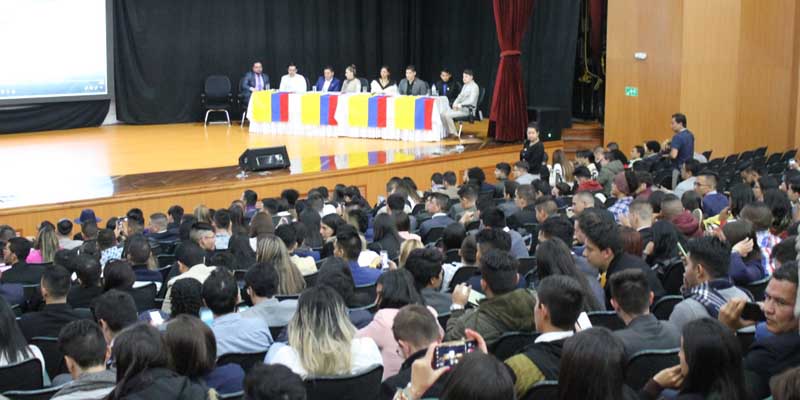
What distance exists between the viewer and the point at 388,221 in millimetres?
6328

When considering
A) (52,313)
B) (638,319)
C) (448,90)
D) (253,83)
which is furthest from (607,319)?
(253,83)

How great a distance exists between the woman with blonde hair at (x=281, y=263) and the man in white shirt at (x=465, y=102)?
9.50 meters

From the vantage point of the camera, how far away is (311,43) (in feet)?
61.2

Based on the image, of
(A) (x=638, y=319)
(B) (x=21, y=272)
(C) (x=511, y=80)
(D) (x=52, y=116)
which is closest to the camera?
(A) (x=638, y=319)

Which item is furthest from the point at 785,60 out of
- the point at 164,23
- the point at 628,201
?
the point at 164,23

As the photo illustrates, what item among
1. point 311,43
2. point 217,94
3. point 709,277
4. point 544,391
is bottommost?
point 544,391

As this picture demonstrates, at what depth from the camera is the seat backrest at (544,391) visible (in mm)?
3041

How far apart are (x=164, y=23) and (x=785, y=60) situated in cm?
1007

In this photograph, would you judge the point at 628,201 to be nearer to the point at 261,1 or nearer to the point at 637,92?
the point at 637,92

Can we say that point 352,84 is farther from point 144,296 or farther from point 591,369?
point 591,369

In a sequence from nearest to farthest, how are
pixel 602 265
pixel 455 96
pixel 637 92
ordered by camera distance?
pixel 602 265 → pixel 637 92 → pixel 455 96

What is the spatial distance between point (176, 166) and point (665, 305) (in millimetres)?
8506

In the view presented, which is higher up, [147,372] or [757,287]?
[147,372]

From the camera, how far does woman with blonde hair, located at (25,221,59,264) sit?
6703 mm
